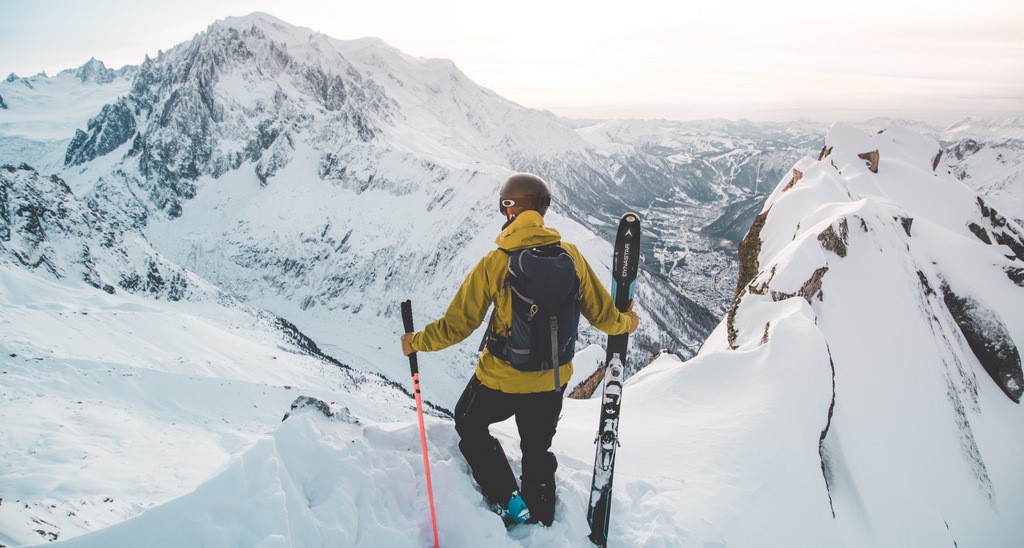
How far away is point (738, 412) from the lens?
894 centimetres

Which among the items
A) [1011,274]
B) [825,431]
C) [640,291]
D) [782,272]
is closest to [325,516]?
[825,431]

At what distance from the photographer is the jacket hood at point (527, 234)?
4734 mm

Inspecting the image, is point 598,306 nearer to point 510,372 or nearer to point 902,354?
point 510,372

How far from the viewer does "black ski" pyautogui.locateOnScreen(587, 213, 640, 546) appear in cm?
561

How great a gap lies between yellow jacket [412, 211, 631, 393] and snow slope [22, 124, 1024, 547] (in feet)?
5.04

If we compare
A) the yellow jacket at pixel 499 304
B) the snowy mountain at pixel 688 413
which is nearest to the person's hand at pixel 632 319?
the yellow jacket at pixel 499 304

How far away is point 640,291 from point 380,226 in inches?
3357

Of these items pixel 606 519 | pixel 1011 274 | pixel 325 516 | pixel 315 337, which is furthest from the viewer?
pixel 315 337

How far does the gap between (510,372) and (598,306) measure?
50.4 inches

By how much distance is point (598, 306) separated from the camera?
208 inches

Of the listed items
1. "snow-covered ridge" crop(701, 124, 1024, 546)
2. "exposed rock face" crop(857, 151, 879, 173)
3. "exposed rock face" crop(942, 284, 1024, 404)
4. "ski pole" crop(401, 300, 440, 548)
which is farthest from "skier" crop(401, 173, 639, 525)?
"exposed rock face" crop(857, 151, 879, 173)

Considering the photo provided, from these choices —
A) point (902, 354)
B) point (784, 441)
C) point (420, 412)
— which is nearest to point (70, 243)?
point (420, 412)

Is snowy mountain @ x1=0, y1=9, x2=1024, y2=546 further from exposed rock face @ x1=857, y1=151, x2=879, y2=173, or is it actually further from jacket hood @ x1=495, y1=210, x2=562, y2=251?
jacket hood @ x1=495, y1=210, x2=562, y2=251

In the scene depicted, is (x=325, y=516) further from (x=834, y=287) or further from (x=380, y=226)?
(x=380, y=226)
